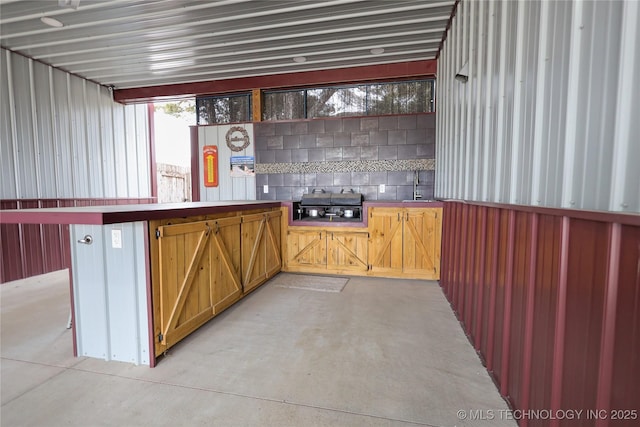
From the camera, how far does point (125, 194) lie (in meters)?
7.14

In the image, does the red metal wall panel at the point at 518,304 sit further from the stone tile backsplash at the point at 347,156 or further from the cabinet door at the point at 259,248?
the stone tile backsplash at the point at 347,156

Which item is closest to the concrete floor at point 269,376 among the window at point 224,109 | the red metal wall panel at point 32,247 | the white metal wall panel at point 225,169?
the red metal wall panel at point 32,247

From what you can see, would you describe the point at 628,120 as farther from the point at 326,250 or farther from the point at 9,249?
the point at 9,249

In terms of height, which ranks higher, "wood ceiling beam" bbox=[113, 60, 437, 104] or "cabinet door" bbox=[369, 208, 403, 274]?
"wood ceiling beam" bbox=[113, 60, 437, 104]

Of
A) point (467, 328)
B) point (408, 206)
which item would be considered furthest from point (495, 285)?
point (408, 206)

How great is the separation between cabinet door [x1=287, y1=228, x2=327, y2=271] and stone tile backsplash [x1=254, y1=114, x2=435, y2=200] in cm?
138

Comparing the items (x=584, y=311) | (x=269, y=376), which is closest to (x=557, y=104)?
(x=584, y=311)

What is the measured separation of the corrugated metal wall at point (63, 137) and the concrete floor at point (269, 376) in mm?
2729

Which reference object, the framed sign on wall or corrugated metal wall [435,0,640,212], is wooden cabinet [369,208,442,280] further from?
the framed sign on wall

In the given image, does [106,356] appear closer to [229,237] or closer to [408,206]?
[229,237]

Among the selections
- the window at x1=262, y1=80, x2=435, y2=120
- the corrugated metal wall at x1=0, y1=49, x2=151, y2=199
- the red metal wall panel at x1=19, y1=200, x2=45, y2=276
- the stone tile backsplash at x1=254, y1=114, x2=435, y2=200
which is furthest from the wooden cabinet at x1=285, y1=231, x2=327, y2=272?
the corrugated metal wall at x1=0, y1=49, x2=151, y2=199

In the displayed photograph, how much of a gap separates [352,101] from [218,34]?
8.88ft

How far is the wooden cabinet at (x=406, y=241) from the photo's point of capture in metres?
4.73

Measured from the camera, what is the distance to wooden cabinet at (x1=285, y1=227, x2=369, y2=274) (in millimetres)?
5008
